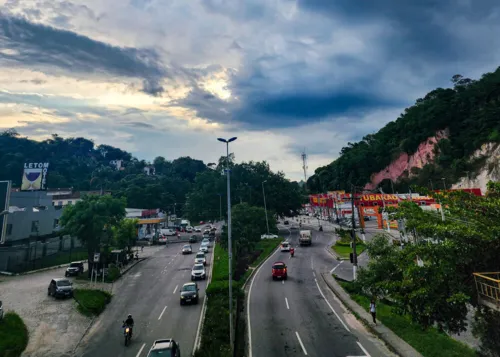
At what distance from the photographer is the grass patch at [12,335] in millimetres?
17359

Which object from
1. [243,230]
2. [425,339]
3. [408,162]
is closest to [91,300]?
[243,230]

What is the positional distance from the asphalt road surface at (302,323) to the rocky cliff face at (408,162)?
6926 cm

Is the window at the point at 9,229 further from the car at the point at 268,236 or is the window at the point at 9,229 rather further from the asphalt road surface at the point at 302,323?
the car at the point at 268,236

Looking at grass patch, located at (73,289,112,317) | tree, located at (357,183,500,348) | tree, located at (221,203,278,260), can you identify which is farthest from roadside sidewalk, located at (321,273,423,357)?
grass patch, located at (73,289,112,317)

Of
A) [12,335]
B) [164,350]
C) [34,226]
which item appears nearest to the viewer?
[164,350]

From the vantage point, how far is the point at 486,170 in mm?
66312

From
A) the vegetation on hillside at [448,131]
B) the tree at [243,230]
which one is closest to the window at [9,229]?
the tree at [243,230]

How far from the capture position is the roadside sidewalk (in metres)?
16.2

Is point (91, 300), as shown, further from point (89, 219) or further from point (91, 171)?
point (91, 171)

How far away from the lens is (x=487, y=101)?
79.2 m

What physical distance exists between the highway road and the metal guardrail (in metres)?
13.8

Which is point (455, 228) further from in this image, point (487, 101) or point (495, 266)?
point (487, 101)

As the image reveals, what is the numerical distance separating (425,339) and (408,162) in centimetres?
8721

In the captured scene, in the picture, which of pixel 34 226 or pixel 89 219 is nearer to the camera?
pixel 89 219
